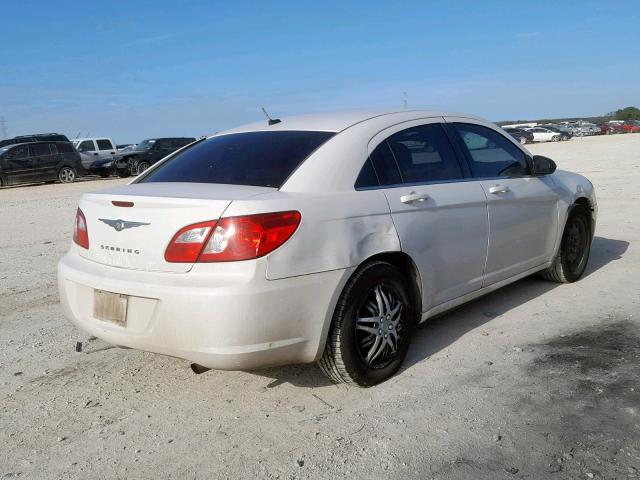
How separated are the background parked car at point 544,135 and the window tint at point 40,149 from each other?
125 ft

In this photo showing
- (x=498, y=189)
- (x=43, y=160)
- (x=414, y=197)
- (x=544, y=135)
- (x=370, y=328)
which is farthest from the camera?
(x=544, y=135)

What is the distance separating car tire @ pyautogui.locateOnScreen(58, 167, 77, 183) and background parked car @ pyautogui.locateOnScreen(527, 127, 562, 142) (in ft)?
122

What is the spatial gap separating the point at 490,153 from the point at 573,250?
158 cm

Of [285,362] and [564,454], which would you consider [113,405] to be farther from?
[564,454]

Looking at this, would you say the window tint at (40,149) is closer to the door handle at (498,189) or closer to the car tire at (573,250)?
the car tire at (573,250)

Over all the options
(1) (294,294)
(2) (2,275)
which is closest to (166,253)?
(1) (294,294)

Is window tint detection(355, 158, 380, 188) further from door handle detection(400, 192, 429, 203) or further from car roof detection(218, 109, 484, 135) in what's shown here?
car roof detection(218, 109, 484, 135)

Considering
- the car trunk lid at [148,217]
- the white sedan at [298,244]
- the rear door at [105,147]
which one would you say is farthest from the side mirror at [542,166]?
the rear door at [105,147]

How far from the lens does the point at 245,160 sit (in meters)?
3.87

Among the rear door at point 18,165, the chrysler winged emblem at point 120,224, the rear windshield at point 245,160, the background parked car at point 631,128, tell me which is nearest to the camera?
the chrysler winged emblem at point 120,224

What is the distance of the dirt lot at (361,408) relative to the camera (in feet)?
9.57

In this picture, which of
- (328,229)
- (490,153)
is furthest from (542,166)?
(328,229)

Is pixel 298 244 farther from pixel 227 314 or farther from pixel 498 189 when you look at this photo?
pixel 498 189

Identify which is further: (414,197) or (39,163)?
(39,163)
